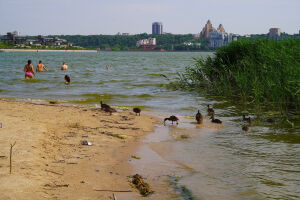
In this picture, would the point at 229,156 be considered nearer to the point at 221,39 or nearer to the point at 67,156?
the point at 67,156

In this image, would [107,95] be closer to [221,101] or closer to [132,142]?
[221,101]

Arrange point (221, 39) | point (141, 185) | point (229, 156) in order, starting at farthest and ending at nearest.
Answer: point (221, 39), point (229, 156), point (141, 185)

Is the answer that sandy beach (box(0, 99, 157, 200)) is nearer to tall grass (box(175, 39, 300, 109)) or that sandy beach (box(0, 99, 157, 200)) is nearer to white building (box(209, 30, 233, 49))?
tall grass (box(175, 39, 300, 109))

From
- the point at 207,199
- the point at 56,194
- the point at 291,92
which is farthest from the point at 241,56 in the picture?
the point at 56,194

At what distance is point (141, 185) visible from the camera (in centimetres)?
577

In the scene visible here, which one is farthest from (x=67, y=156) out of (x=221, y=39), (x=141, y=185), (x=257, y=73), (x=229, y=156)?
(x=221, y=39)

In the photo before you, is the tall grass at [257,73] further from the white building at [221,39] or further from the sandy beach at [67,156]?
the white building at [221,39]

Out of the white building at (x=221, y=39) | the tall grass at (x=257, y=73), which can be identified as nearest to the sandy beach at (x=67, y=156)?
the tall grass at (x=257, y=73)

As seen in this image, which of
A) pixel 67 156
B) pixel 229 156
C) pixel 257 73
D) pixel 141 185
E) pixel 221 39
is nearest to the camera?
pixel 141 185

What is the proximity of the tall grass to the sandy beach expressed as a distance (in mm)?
4256

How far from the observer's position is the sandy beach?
5.20m

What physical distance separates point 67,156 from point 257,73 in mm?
9547

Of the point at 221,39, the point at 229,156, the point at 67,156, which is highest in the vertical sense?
the point at 221,39

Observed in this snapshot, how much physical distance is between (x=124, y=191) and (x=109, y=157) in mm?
1851
